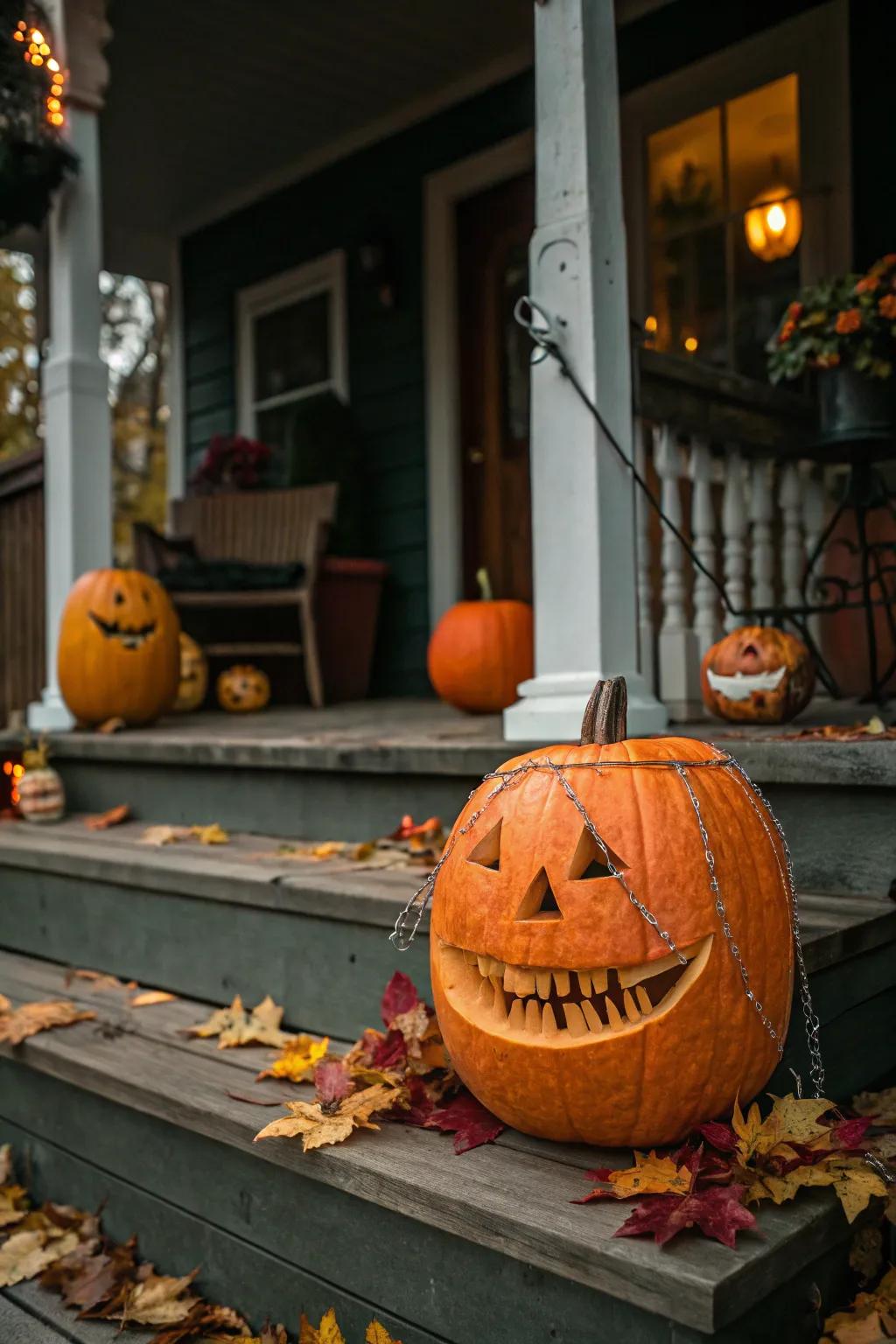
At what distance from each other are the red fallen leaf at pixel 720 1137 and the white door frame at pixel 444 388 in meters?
3.83

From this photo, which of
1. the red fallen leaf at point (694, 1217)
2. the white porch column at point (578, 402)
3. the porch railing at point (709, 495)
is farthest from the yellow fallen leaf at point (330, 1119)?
the porch railing at point (709, 495)

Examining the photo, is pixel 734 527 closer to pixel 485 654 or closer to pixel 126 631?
pixel 485 654

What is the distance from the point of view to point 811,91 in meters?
3.77

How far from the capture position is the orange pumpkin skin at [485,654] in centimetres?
355

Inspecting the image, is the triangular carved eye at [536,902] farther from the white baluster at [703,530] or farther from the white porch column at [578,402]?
the white baluster at [703,530]

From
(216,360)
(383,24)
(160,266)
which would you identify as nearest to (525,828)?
(383,24)

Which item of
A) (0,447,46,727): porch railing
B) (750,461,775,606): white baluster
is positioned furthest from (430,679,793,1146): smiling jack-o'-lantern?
(0,447,46,727): porch railing

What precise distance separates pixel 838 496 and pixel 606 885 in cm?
255

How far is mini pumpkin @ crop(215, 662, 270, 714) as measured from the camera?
4691 millimetres

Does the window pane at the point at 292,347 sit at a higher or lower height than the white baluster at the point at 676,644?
higher

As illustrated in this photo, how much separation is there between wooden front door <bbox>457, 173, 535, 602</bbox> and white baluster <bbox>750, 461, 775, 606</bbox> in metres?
1.70

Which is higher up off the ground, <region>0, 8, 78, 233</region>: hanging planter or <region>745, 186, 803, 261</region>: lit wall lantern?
<region>0, 8, 78, 233</region>: hanging planter

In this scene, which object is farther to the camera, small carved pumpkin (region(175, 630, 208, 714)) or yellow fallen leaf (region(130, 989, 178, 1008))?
small carved pumpkin (region(175, 630, 208, 714))

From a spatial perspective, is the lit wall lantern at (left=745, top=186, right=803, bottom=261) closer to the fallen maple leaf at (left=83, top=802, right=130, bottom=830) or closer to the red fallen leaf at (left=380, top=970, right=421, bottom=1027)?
the fallen maple leaf at (left=83, top=802, right=130, bottom=830)
